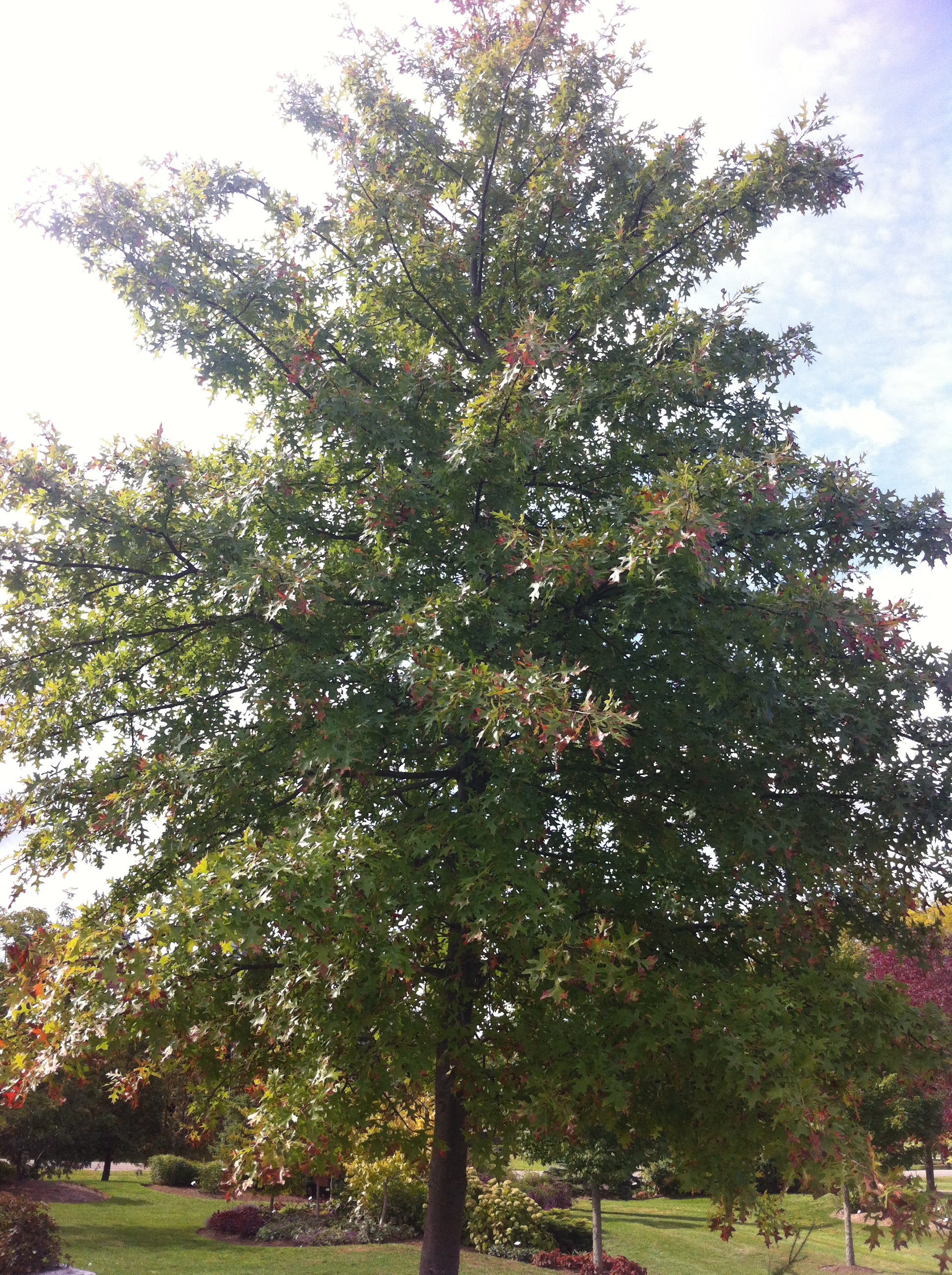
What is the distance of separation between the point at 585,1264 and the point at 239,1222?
28.0 ft

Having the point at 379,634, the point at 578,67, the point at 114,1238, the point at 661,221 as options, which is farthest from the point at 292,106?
the point at 114,1238

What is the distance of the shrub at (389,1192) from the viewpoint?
17641 millimetres

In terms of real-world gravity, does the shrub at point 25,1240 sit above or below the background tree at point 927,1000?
below

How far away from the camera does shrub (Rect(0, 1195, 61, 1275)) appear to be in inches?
514

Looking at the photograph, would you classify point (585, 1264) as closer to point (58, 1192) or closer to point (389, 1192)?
point (389, 1192)

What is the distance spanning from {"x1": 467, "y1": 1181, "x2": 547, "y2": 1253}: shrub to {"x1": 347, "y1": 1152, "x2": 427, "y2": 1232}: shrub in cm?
124

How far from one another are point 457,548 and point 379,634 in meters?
2.01

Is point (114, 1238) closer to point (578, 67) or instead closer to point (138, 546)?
point (138, 546)

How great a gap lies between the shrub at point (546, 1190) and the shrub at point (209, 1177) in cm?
918

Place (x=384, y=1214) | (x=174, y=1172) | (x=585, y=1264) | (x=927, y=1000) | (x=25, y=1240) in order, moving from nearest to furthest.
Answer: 1. (x=25, y=1240)
2. (x=927, y=1000)
3. (x=585, y=1264)
4. (x=384, y=1214)
5. (x=174, y=1172)

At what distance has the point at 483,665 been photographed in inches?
241

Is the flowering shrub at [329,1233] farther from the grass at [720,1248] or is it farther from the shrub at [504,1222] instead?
the grass at [720,1248]

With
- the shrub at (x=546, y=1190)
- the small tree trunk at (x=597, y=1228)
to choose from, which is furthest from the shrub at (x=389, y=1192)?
the small tree trunk at (x=597, y=1228)

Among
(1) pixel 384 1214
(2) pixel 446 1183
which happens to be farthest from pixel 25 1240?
(2) pixel 446 1183
